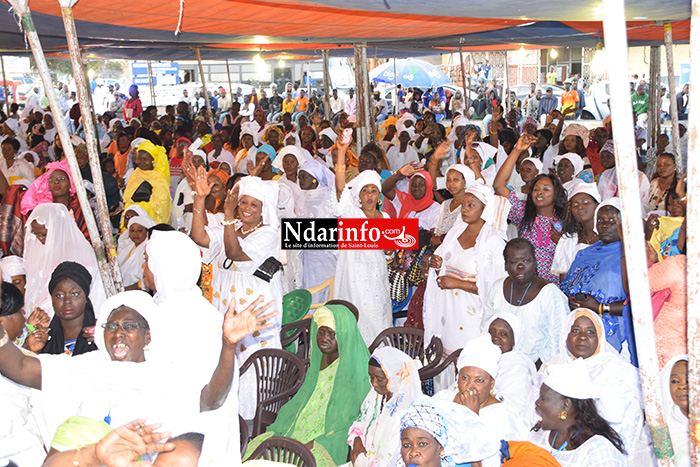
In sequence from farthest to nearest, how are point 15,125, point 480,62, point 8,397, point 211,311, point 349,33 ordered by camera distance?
1. point 480,62
2. point 15,125
3. point 349,33
4. point 211,311
5. point 8,397

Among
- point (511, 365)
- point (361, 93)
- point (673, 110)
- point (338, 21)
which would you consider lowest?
point (511, 365)

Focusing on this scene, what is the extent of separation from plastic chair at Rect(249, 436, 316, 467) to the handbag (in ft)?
4.48

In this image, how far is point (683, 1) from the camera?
5.29 m

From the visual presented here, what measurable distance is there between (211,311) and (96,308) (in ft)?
5.40

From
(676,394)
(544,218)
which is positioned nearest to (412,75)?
(544,218)

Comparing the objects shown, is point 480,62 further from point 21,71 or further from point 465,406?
point 465,406

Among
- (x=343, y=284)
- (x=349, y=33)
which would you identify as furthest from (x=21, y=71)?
(x=343, y=284)

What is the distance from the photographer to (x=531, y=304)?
154 inches

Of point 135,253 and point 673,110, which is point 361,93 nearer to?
point 673,110

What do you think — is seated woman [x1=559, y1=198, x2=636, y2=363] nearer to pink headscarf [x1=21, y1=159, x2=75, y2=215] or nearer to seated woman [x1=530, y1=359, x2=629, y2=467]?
seated woman [x1=530, y1=359, x2=629, y2=467]

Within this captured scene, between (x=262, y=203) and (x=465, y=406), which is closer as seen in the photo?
(x=465, y=406)

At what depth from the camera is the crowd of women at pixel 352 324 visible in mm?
2561

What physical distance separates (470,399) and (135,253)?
3.17m
